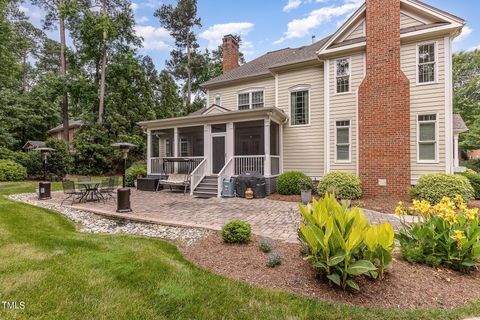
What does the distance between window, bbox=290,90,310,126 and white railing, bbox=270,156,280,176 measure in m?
2.00

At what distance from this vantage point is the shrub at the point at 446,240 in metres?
3.21

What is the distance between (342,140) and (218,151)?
6.10m

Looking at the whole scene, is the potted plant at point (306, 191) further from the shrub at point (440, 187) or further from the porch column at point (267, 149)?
the shrub at point (440, 187)

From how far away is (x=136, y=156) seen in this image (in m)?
23.1

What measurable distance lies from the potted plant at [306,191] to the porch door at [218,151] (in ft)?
15.9

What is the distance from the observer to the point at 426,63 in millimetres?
8938

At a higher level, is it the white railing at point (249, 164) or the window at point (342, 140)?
the window at point (342, 140)

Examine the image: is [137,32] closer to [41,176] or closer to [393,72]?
[41,176]

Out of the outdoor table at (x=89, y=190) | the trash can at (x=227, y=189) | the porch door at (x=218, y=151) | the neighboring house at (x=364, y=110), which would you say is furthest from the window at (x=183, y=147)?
the outdoor table at (x=89, y=190)

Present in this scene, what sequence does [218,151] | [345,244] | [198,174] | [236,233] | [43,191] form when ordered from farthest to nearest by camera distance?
[218,151] < [198,174] < [43,191] < [236,233] < [345,244]

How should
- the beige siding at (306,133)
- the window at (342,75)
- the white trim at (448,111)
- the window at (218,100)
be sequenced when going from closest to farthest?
the white trim at (448,111)
the window at (342,75)
the beige siding at (306,133)
the window at (218,100)

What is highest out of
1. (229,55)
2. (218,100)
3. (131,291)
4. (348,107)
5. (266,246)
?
(229,55)

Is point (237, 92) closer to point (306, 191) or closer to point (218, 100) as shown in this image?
point (218, 100)

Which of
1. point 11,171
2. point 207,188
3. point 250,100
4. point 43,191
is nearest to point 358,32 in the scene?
point 250,100
